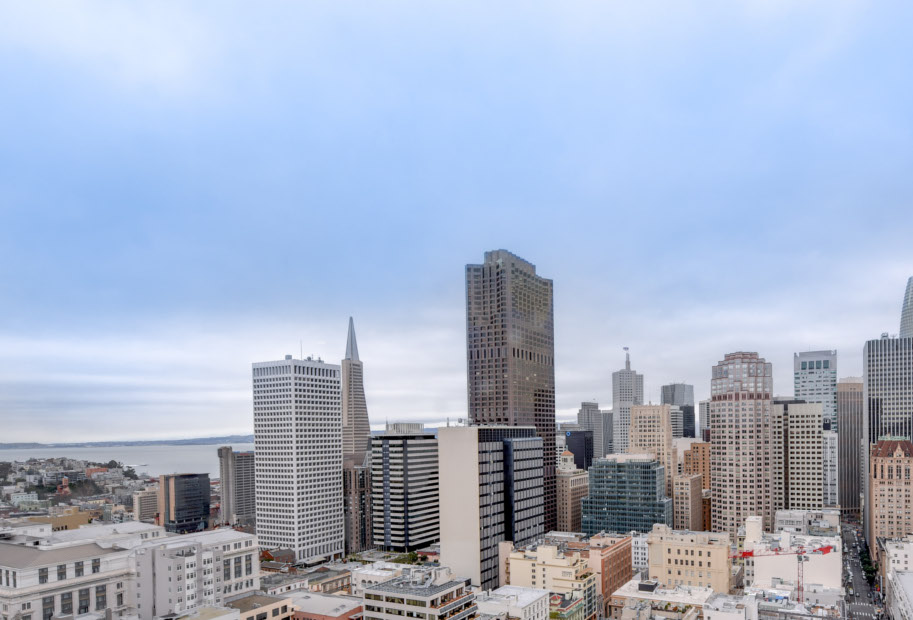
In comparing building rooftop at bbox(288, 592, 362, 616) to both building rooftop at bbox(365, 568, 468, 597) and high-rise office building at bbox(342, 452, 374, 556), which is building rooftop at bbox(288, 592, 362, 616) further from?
high-rise office building at bbox(342, 452, 374, 556)

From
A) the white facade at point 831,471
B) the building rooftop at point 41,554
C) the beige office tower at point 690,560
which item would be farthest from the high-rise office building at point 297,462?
the white facade at point 831,471

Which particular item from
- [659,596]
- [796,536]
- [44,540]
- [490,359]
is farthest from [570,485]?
[44,540]

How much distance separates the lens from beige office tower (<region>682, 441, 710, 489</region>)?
14688 cm

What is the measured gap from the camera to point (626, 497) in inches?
4493

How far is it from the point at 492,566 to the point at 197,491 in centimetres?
10436

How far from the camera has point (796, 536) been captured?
7425cm

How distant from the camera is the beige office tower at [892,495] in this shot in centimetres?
9894

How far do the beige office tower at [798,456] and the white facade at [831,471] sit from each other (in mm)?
28626

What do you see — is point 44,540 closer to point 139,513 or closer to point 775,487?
point 139,513

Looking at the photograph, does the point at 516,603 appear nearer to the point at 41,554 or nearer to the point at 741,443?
the point at 41,554

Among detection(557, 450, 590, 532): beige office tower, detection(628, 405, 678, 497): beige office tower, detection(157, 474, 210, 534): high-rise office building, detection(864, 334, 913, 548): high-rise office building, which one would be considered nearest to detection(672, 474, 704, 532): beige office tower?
detection(557, 450, 590, 532): beige office tower

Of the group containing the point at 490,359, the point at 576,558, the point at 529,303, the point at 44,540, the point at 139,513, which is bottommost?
the point at 139,513

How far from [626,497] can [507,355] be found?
116 feet

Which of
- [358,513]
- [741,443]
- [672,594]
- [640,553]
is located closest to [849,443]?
[741,443]
